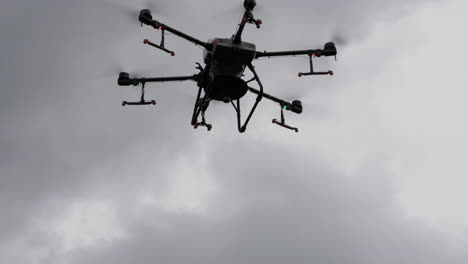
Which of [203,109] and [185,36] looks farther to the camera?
[203,109]

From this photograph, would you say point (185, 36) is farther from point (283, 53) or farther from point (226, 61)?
point (283, 53)

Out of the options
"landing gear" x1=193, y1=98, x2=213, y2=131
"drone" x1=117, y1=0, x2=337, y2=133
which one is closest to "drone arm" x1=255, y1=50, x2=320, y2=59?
"drone" x1=117, y1=0, x2=337, y2=133

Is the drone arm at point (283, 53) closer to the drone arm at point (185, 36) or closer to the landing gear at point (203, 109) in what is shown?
the drone arm at point (185, 36)

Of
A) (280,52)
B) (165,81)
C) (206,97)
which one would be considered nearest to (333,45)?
(280,52)

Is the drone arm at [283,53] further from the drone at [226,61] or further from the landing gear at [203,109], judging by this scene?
the landing gear at [203,109]

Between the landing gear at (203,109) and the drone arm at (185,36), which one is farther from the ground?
the drone arm at (185,36)

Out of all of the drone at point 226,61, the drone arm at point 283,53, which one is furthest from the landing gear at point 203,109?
the drone arm at point 283,53

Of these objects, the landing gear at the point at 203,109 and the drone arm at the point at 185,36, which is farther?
the landing gear at the point at 203,109

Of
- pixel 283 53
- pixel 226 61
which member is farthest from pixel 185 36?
pixel 283 53

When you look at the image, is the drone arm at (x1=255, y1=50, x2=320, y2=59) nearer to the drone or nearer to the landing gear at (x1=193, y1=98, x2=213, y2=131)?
the drone

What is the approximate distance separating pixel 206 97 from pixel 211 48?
250 cm

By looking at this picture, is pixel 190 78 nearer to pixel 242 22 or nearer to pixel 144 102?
pixel 144 102

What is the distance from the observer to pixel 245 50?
26484mm

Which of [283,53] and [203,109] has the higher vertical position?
[283,53]
